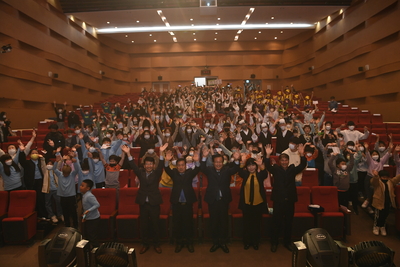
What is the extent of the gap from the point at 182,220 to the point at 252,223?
1.12m

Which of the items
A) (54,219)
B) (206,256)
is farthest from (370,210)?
(54,219)

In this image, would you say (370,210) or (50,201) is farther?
(370,210)

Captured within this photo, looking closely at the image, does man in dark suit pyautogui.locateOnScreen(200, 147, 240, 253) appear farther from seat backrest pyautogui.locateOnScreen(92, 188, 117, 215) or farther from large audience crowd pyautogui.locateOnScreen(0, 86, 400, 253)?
seat backrest pyautogui.locateOnScreen(92, 188, 117, 215)

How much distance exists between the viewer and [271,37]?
66.9ft

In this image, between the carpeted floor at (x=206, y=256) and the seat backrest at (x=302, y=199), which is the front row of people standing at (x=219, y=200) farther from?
the seat backrest at (x=302, y=199)

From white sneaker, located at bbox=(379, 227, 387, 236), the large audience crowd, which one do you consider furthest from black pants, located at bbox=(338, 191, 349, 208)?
white sneaker, located at bbox=(379, 227, 387, 236)

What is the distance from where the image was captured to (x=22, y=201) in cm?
470

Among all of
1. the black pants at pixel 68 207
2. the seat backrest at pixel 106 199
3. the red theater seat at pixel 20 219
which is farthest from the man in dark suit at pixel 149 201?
the red theater seat at pixel 20 219

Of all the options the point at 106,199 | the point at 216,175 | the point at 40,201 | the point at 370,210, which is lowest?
the point at 370,210

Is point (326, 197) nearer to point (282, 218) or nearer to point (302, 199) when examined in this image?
point (302, 199)

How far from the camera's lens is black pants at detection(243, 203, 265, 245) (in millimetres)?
4098

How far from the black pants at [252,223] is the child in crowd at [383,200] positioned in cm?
220

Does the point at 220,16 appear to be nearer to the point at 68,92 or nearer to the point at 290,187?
the point at 68,92

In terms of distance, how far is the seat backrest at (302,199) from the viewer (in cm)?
468
